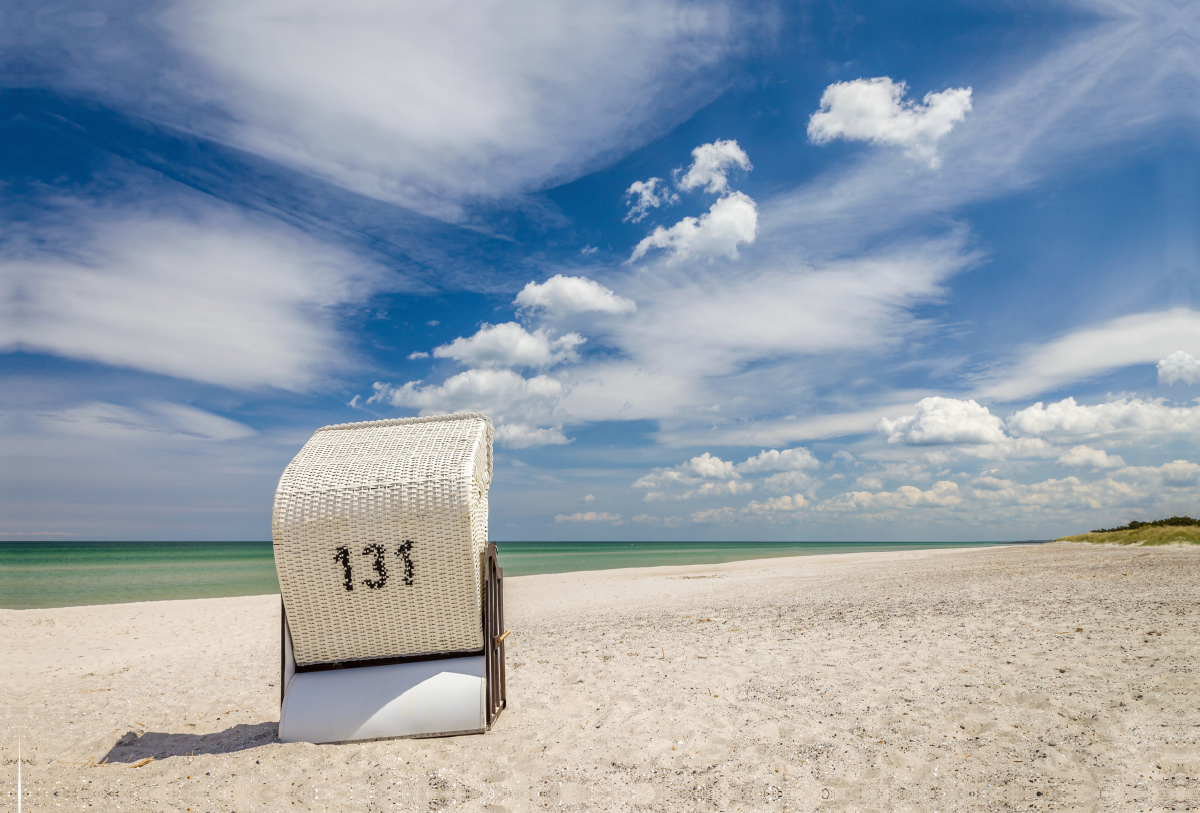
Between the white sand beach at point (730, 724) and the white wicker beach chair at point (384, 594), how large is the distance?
23cm

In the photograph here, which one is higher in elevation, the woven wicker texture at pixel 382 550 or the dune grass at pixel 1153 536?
the woven wicker texture at pixel 382 550

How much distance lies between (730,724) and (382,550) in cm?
279

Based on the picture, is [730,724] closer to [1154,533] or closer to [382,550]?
[382,550]

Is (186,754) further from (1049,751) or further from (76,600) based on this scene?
→ (76,600)

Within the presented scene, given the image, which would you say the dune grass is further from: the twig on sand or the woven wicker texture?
the twig on sand

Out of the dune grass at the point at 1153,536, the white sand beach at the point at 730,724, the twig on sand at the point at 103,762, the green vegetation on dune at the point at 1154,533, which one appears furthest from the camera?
the green vegetation on dune at the point at 1154,533

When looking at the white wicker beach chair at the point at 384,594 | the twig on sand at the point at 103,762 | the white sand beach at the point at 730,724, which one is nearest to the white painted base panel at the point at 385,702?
the white wicker beach chair at the point at 384,594

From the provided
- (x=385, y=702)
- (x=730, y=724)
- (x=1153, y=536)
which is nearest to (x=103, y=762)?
(x=385, y=702)

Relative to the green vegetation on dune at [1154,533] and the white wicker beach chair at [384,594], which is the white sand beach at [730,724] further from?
the green vegetation on dune at [1154,533]

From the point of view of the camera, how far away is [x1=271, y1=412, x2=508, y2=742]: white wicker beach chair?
439 centimetres

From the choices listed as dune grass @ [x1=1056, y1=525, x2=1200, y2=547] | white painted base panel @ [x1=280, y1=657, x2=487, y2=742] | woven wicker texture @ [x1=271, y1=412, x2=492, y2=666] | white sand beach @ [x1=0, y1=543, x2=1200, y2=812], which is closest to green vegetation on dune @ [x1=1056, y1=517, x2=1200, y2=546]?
dune grass @ [x1=1056, y1=525, x2=1200, y2=547]

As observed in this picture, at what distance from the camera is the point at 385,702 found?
4.46 meters

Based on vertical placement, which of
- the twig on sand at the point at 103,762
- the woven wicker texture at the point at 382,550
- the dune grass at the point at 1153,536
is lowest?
the dune grass at the point at 1153,536

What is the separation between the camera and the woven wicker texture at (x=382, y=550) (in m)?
4.39
